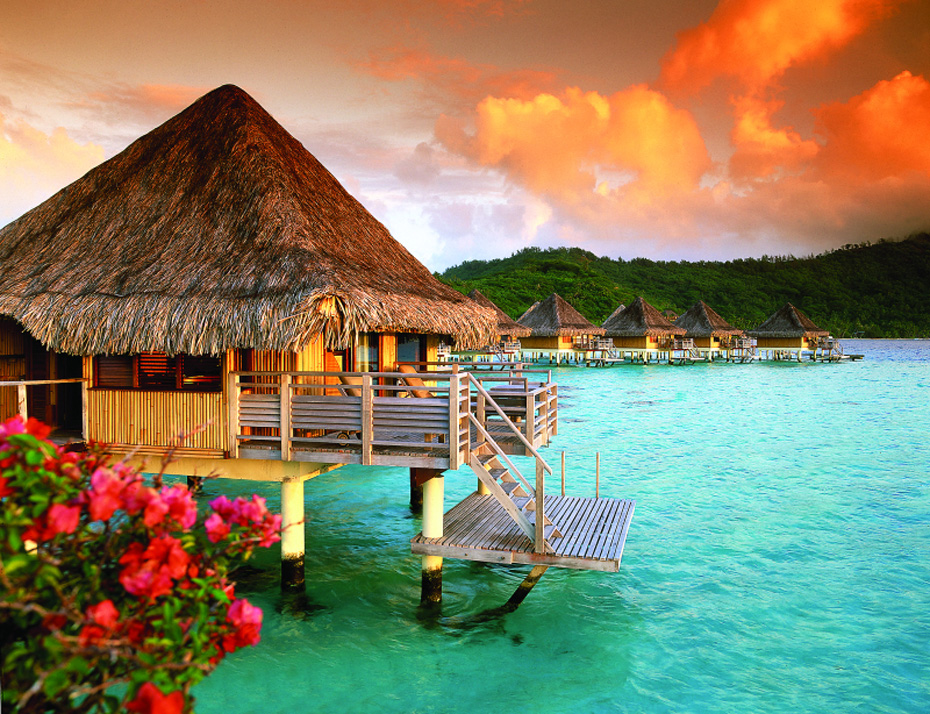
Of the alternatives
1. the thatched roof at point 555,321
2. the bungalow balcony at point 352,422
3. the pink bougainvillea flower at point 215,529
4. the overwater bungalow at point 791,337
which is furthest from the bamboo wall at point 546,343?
the pink bougainvillea flower at point 215,529

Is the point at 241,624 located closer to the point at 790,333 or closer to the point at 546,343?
the point at 546,343

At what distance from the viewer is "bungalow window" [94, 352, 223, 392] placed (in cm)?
872

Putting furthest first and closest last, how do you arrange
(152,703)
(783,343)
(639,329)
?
1. (783,343)
2. (639,329)
3. (152,703)

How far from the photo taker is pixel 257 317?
764 cm

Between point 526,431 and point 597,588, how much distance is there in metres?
2.75

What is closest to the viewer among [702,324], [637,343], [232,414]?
[232,414]

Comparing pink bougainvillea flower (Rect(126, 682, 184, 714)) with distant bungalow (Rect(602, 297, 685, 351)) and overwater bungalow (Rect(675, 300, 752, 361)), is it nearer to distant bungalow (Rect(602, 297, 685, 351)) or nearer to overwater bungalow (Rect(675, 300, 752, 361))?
distant bungalow (Rect(602, 297, 685, 351))

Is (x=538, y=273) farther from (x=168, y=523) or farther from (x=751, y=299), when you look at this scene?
(x=168, y=523)

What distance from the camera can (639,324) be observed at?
176ft

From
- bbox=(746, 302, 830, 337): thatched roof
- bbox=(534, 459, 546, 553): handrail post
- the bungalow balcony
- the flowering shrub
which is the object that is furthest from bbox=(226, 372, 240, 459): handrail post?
bbox=(746, 302, 830, 337): thatched roof

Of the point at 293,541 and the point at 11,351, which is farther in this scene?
the point at 11,351

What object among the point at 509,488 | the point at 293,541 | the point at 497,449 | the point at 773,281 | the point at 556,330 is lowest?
the point at 293,541

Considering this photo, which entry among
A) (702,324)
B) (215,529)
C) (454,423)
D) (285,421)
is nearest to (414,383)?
(285,421)

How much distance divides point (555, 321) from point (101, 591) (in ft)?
158
